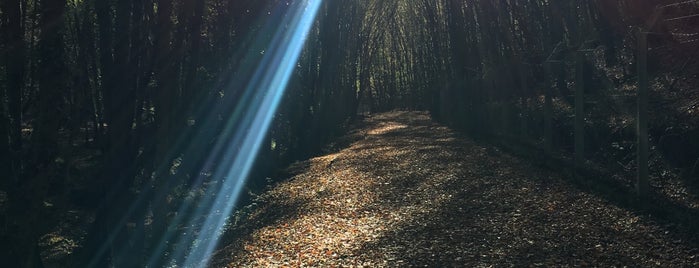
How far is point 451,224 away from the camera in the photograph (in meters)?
7.45

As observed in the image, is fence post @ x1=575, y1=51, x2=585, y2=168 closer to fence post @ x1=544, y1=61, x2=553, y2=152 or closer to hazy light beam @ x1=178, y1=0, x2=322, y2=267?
fence post @ x1=544, y1=61, x2=553, y2=152

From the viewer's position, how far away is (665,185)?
7.77m

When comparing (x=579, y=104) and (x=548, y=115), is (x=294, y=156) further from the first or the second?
(x=579, y=104)

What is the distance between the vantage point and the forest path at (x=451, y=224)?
5855 mm

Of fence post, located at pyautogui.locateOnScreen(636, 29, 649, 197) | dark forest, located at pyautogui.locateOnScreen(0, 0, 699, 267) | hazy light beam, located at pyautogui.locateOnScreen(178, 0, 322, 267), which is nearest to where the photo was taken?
dark forest, located at pyautogui.locateOnScreen(0, 0, 699, 267)

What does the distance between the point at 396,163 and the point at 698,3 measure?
280 inches

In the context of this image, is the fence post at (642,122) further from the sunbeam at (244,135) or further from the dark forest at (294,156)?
the sunbeam at (244,135)

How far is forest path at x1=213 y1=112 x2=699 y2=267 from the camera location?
5.86 meters

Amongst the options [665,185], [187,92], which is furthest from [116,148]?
[665,185]

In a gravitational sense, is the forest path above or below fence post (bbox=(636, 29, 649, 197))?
below

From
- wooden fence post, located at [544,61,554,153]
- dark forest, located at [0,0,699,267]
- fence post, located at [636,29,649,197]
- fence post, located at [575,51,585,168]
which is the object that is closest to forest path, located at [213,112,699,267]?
dark forest, located at [0,0,699,267]

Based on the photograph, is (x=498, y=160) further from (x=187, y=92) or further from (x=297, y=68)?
(x=297, y=68)

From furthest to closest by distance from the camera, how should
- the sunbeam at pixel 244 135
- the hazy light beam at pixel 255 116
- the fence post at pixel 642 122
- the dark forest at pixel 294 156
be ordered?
the hazy light beam at pixel 255 116 < the sunbeam at pixel 244 135 < the fence post at pixel 642 122 < the dark forest at pixel 294 156

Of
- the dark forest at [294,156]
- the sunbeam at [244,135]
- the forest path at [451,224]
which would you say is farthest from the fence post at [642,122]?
the sunbeam at [244,135]
